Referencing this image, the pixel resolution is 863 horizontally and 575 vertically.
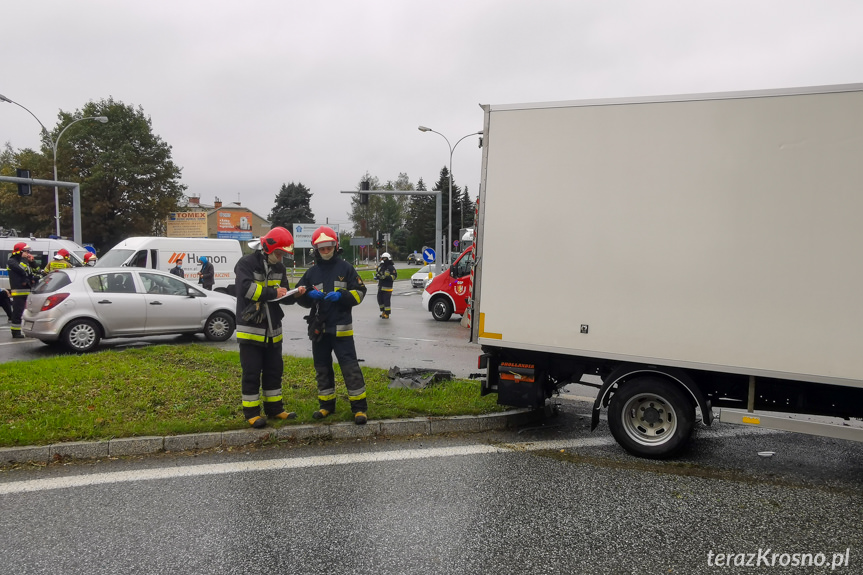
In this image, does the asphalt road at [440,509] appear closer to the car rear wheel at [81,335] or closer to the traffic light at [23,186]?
the car rear wheel at [81,335]

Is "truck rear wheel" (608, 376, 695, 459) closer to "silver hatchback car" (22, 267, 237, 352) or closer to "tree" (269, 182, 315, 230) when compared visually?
"silver hatchback car" (22, 267, 237, 352)

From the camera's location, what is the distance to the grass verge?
225 inches

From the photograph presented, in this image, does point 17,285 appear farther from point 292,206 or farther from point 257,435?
point 292,206

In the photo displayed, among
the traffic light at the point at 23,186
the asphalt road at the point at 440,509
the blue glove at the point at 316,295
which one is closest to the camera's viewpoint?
the asphalt road at the point at 440,509

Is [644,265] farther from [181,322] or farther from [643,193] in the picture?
[181,322]

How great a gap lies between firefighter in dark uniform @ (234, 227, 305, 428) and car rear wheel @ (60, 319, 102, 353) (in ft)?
20.2

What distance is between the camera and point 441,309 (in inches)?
664

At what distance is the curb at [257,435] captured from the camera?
526cm

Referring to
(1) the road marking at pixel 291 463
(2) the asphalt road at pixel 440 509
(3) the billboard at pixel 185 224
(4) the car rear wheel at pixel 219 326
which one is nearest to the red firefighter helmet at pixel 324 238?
(2) the asphalt road at pixel 440 509

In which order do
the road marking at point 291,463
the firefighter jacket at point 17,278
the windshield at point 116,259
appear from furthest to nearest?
the windshield at point 116,259 < the firefighter jacket at point 17,278 < the road marking at point 291,463

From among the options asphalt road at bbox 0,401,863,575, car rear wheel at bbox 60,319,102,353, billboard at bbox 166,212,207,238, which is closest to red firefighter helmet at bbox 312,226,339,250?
asphalt road at bbox 0,401,863,575

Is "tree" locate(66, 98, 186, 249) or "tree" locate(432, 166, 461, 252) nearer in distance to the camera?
"tree" locate(66, 98, 186, 249)

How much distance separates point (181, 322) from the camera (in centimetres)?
1175

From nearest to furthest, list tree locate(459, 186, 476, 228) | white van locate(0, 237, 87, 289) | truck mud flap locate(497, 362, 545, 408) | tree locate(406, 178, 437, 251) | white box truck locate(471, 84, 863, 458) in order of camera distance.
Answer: white box truck locate(471, 84, 863, 458), truck mud flap locate(497, 362, 545, 408), white van locate(0, 237, 87, 289), tree locate(459, 186, 476, 228), tree locate(406, 178, 437, 251)
